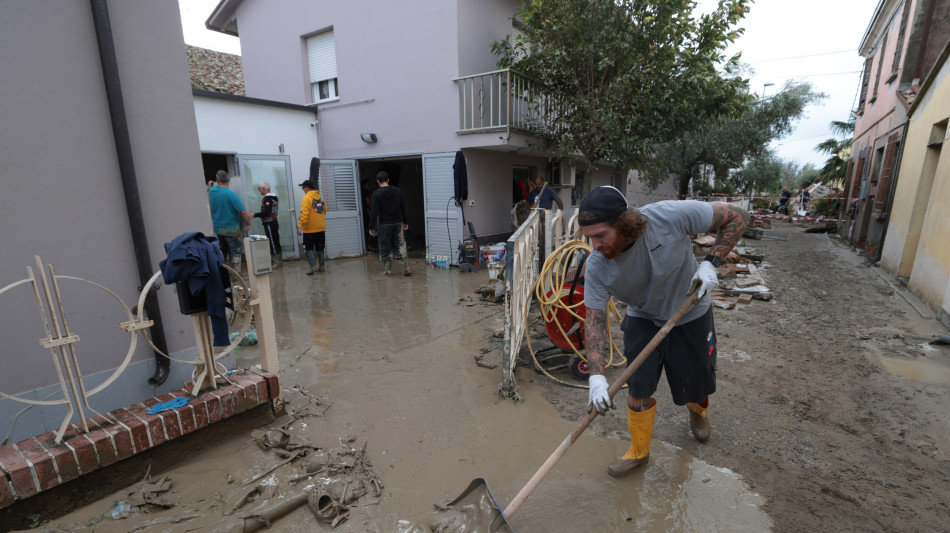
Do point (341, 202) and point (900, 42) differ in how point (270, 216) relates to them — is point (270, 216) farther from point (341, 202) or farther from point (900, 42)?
point (900, 42)

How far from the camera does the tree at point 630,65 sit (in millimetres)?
A: 7004

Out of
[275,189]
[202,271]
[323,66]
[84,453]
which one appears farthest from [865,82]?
[84,453]

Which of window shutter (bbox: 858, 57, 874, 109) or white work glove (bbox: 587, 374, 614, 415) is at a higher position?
window shutter (bbox: 858, 57, 874, 109)

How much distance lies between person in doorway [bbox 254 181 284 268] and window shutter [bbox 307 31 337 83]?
332 centimetres

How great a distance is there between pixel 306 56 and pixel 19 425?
993 cm

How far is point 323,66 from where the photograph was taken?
9930 millimetres

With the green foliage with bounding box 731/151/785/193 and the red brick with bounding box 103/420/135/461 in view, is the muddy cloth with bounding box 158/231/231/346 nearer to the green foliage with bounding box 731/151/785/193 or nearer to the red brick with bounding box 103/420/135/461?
the red brick with bounding box 103/420/135/461

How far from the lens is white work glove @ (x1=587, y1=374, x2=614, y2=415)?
83.7 inches

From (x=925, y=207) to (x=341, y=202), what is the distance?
34.6 feet

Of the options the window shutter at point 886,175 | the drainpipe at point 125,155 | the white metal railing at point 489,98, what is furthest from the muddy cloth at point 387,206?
the window shutter at point 886,175

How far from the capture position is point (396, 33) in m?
8.66

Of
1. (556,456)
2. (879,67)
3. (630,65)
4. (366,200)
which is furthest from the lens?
(879,67)

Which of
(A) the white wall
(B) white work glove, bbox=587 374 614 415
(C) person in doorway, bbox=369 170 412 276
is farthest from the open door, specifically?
(B) white work glove, bbox=587 374 614 415

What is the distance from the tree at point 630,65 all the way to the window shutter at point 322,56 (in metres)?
4.37
